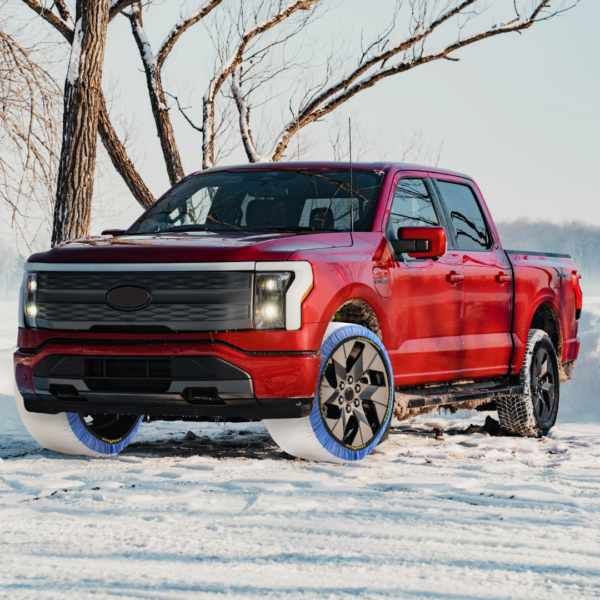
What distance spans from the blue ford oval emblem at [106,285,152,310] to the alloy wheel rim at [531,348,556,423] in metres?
3.81

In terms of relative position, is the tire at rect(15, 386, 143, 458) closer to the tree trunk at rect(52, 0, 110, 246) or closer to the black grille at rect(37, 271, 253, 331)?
the black grille at rect(37, 271, 253, 331)

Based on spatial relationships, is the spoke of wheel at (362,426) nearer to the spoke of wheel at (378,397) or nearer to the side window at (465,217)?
the spoke of wheel at (378,397)

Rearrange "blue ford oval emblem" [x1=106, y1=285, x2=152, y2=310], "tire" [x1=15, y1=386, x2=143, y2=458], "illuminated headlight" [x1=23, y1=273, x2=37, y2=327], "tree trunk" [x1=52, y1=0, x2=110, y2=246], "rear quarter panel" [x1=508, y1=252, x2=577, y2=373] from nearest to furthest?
1. "blue ford oval emblem" [x1=106, y1=285, x2=152, y2=310]
2. "illuminated headlight" [x1=23, y1=273, x2=37, y2=327]
3. "tire" [x1=15, y1=386, x2=143, y2=458]
4. "rear quarter panel" [x1=508, y1=252, x2=577, y2=373]
5. "tree trunk" [x1=52, y1=0, x2=110, y2=246]

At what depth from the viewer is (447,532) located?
3846 millimetres

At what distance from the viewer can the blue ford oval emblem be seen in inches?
202

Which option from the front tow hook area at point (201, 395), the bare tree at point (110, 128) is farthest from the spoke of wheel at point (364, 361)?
the bare tree at point (110, 128)

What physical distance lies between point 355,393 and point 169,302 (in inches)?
49.7

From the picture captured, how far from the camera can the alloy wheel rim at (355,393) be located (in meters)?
5.39

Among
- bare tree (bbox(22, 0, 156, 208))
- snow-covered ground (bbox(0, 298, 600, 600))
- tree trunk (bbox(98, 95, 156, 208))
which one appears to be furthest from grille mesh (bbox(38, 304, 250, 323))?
tree trunk (bbox(98, 95, 156, 208))

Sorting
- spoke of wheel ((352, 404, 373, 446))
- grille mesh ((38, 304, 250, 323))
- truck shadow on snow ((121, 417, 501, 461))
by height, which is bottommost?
truck shadow on snow ((121, 417, 501, 461))

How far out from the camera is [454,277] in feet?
21.6

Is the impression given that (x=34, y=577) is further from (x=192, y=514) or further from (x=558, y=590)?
(x=558, y=590)

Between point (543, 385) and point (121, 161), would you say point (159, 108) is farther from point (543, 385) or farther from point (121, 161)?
point (543, 385)

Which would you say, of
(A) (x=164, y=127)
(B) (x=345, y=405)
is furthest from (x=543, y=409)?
(A) (x=164, y=127)
